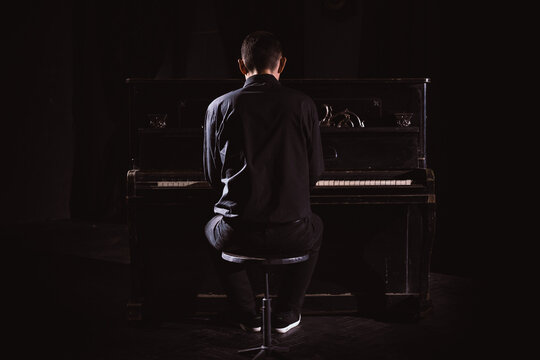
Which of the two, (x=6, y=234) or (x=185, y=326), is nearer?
(x=185, y=326)

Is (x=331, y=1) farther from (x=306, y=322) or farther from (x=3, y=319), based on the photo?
(x=3, y=319)

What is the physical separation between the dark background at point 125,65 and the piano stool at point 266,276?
2572 millimetres

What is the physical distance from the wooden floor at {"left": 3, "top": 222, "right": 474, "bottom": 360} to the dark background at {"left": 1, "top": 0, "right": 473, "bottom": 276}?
1618 mm

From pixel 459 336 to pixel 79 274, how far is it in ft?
10.2

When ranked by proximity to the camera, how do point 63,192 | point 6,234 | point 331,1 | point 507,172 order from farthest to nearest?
point 63,192, point 6,234, point 331,1, point 507,172

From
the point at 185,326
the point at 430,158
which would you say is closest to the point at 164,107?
the point at 185,326

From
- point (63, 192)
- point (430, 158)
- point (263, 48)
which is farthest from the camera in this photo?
point (63, 192)

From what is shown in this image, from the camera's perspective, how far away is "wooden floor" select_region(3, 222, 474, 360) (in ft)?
10.2

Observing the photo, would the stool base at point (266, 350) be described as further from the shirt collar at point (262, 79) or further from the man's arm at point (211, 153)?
the shirt collar at point (262, 79)

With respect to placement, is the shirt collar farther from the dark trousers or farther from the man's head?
the dark trousers

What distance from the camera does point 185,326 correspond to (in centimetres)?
353

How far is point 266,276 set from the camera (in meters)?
2.85

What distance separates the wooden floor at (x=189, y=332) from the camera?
122 inches

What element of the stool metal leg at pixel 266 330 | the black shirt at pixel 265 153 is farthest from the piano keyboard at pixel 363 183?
the stool metal leg at pixel 266 330
